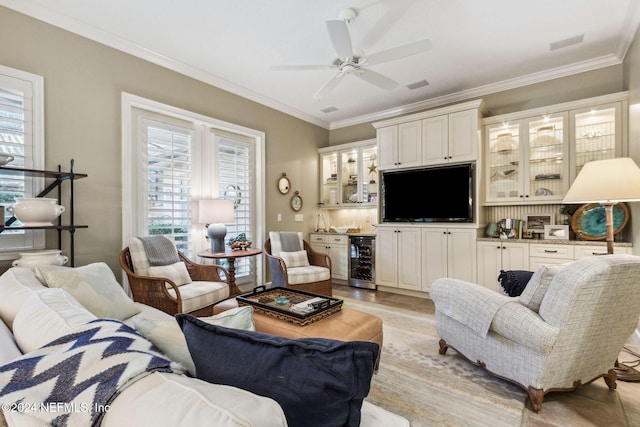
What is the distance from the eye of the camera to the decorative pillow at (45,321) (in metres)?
→ 0.91

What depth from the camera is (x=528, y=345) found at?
1.74m

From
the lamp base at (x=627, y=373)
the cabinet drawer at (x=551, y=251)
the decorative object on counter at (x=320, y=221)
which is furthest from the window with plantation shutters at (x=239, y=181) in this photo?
the lamp base at (x=627, y=373)

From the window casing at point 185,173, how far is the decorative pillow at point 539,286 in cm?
339

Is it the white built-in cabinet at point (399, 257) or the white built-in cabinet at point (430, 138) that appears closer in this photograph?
the white built-in cabinet at point (430, 138)

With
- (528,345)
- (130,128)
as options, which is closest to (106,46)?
(130,128)

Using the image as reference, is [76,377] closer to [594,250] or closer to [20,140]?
[20,140]

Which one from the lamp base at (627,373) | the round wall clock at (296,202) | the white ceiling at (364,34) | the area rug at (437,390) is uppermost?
the white ceiling at (364,34)

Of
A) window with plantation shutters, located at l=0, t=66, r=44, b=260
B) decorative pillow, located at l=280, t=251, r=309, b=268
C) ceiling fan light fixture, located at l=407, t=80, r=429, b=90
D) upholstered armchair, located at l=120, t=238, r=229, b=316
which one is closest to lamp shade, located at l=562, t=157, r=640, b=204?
ceiling fan light fixture, located at l=407, t=80, r=429, b=90

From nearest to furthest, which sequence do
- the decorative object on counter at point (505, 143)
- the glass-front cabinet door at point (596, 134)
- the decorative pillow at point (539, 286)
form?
the decorative pillow at point (539, 286) → the glass-front cabinet door at point (596, 134) → the decorative object on counter at point (505, 143)

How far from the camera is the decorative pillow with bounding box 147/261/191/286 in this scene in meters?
2.79

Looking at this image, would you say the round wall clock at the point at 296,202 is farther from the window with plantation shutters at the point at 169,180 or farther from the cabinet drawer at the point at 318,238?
the window with plantation shutters at the point at 169,180

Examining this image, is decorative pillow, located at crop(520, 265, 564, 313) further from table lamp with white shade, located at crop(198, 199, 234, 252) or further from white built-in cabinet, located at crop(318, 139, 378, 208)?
white built-in cabinet, located at crop(318, 139, 378, 208)

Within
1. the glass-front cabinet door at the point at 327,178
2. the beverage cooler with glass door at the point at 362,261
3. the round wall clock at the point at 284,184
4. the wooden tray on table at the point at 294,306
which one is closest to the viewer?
the wooden tray on table at the point at 294,306

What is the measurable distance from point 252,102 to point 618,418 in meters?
4.76
